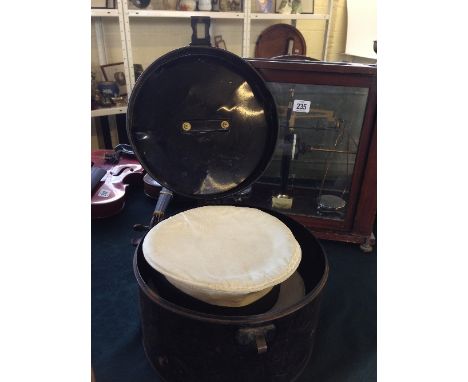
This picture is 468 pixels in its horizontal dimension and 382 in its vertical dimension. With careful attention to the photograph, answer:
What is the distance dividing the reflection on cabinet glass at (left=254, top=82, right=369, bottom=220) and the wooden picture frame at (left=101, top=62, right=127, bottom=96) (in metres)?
1.30

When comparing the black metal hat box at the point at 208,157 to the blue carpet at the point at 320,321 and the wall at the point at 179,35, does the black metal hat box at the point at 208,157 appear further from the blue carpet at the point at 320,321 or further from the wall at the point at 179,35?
the wall at the point at 179,35

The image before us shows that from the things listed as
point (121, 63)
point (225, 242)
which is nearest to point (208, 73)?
point (225, 242)

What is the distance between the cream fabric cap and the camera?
835 millimetres

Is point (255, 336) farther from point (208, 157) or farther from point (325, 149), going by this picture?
point (325, 149)

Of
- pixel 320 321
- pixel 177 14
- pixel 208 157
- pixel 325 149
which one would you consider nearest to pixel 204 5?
pixel 177 14

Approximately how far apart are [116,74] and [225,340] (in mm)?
2136

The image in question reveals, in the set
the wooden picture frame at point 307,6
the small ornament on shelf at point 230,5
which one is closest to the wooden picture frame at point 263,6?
the small ornament on shelf at point 230,5

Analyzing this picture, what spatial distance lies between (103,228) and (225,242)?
36.2 inches

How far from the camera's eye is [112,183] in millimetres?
1786

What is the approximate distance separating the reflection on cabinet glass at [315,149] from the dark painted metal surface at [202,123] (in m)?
0.28

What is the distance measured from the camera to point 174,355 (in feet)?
2.98

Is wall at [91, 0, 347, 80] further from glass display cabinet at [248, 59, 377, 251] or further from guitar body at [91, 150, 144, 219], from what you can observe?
glass display cabinet at [248, 59, 377, 251]

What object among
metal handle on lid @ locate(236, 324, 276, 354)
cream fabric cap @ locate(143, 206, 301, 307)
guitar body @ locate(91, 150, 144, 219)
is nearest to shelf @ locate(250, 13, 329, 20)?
guitar body @ locate(91, 150, 144, 219)

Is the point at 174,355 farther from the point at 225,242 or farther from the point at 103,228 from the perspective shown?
Result: the point at 103,228
